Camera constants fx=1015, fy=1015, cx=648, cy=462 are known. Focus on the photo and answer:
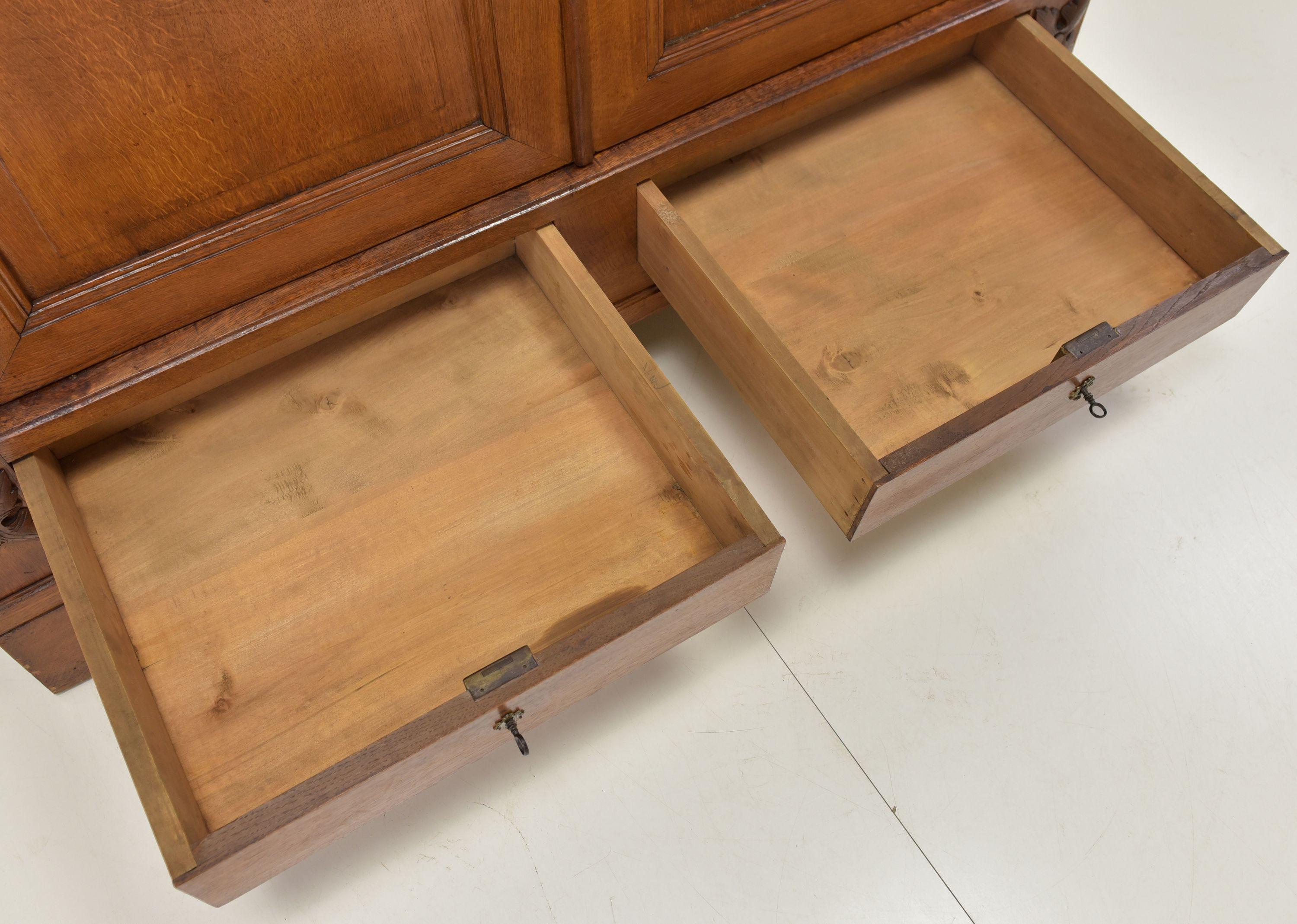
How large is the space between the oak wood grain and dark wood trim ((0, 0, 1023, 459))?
0.05m

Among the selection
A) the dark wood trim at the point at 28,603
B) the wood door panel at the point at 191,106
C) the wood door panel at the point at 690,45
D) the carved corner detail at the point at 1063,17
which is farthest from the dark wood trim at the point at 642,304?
the dark wood trim at the point at 28,603

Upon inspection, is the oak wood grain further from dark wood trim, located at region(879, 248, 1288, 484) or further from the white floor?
dark wood trim, located at region(879, 248, 1288, 484)

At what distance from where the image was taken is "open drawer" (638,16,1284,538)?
92cm

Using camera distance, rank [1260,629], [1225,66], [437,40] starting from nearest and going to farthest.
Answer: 1. [437,40]
2. [1260,629]
3. [1225,66]

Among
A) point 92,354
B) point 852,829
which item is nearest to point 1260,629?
point 852,829

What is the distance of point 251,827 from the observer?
720mm

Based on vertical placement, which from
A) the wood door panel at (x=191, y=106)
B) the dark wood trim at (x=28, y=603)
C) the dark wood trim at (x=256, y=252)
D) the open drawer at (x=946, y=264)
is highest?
the wood door panel at (x=191, y=106)

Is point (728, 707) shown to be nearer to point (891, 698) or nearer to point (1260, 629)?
point (891, 698)

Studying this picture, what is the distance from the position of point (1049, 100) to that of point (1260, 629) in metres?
0.64

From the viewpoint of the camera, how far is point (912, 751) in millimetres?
1074

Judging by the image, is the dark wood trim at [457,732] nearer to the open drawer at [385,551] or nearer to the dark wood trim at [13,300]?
the open drawer at [385,551]

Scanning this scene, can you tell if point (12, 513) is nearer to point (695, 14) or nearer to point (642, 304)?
point (642, 304)

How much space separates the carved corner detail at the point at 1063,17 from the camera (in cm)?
119

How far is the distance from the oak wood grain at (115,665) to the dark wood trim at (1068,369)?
60 centimetres
